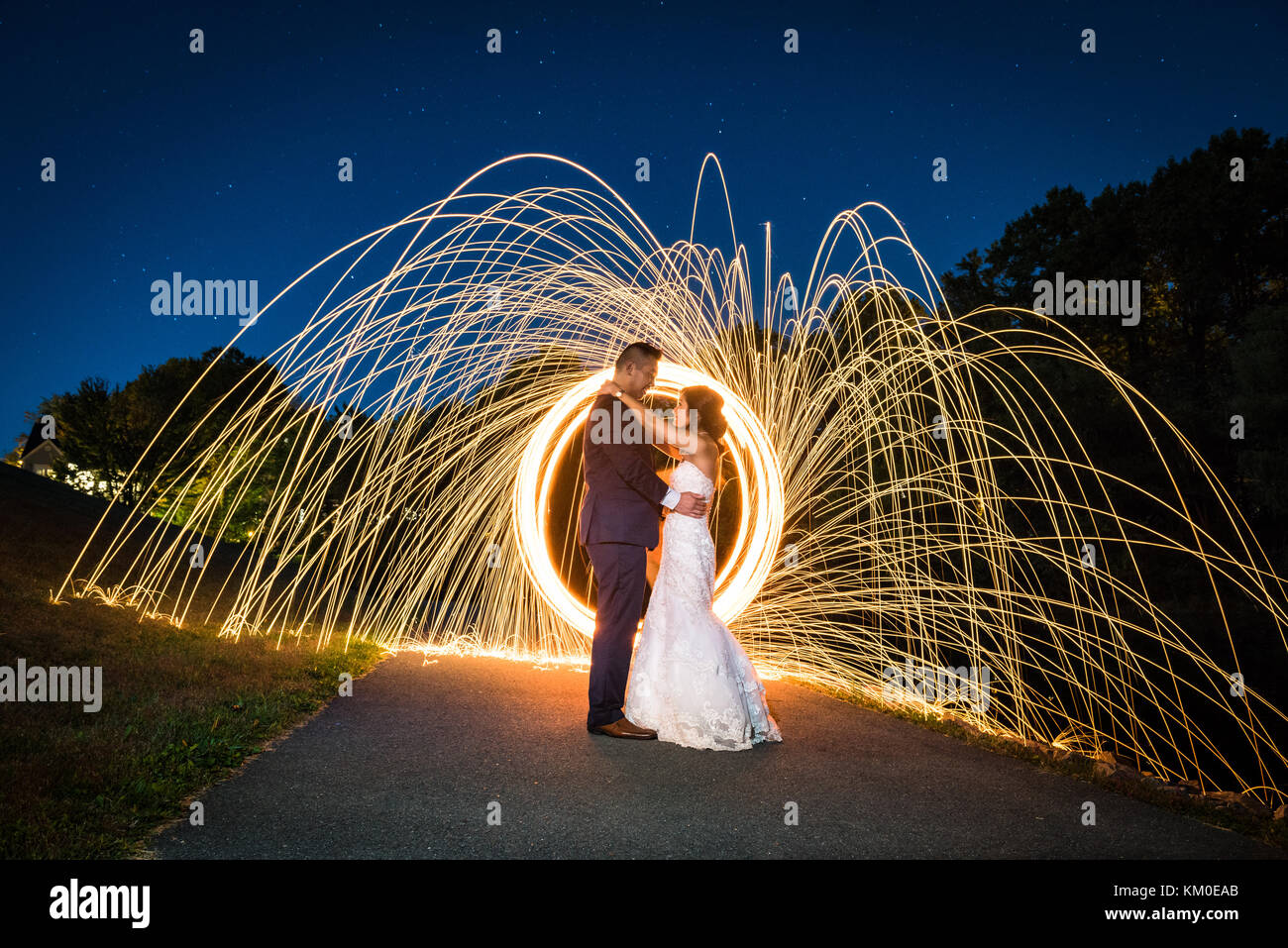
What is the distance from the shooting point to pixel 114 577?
29.7 feet

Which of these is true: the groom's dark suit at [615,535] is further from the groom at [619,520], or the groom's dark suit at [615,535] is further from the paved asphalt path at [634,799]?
the paved asphalt path at [634,799]

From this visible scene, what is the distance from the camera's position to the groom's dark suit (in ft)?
15.8

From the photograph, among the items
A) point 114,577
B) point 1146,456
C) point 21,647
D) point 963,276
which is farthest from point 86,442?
point 1146,456

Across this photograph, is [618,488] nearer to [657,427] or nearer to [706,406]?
[657,427]

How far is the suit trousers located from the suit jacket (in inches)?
3.5

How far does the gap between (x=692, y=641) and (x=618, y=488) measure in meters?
1.08

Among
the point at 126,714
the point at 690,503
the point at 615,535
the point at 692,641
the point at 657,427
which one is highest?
the point at 657,427

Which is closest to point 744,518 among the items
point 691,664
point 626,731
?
point 691,664

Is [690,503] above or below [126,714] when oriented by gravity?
above

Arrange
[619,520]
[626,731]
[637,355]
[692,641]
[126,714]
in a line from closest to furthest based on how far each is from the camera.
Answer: [126,714] < [626,731] < [692,641] < [619,520] < [637,355]

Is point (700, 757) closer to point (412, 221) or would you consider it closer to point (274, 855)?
point (274, 855)

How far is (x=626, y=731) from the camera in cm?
468

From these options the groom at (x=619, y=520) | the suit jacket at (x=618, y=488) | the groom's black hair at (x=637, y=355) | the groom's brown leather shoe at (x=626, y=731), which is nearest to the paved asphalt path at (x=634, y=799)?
the groom's brown leather shoe at (x=626, y=731)
